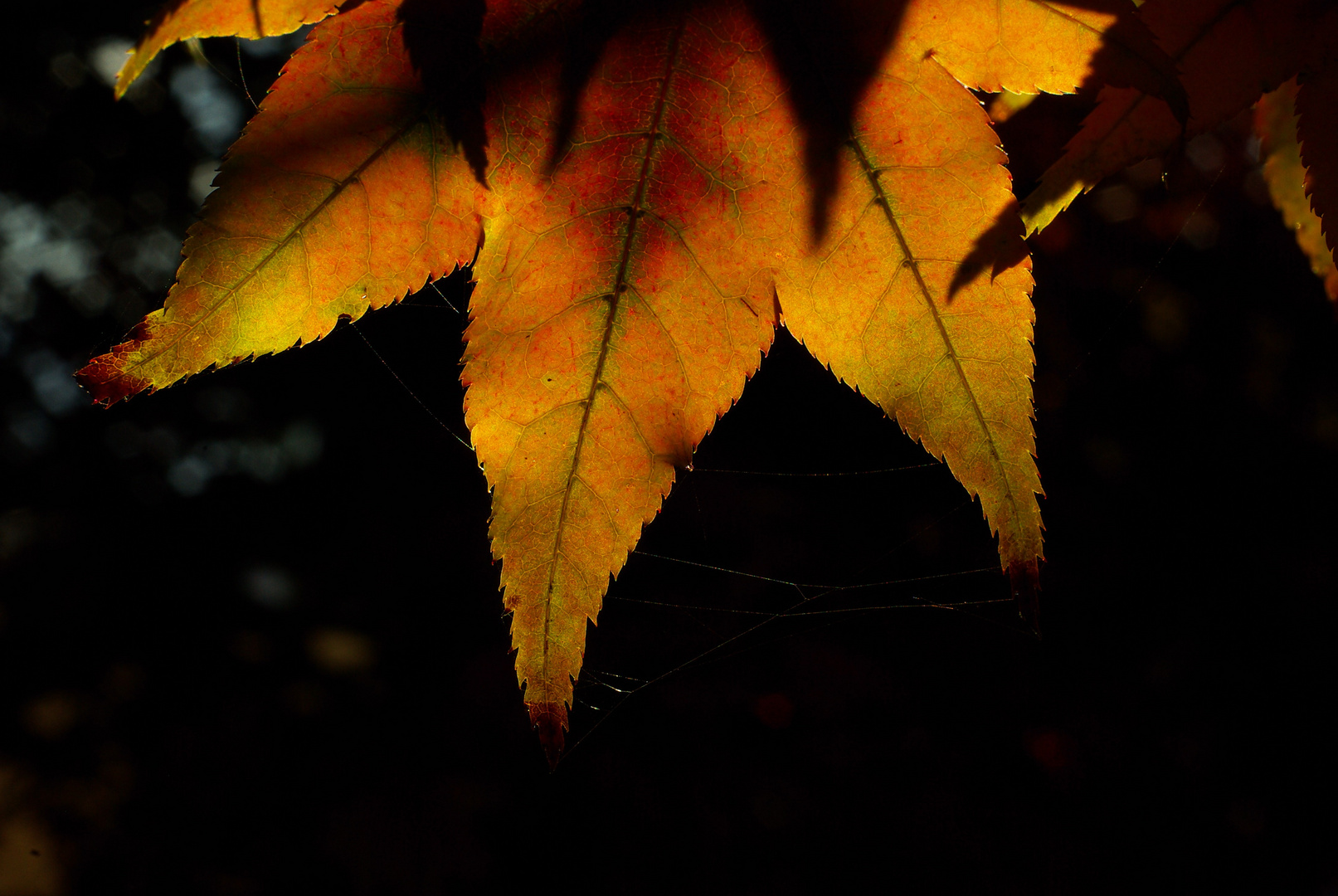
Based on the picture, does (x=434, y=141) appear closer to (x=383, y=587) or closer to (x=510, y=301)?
(x=510, y=301)

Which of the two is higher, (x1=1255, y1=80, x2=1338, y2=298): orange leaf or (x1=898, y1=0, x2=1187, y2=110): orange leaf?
(x1=898, y1=0, x2=1187, y2=110): orange leaf

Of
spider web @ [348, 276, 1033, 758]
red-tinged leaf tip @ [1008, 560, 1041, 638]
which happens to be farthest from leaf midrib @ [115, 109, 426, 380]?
spider web @ [348, 276, 1033, 758]

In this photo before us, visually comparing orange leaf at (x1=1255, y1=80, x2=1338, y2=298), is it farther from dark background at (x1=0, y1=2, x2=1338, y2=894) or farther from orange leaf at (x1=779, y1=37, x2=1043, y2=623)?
dark background at (x1=0, y1=2, x2=1338, y2=894)

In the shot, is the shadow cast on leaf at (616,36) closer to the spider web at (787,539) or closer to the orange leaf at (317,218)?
the orange leaf at (317,218)

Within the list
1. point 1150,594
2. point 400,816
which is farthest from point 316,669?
point 1150,594

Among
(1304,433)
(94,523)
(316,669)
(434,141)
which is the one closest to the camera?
(434,141)

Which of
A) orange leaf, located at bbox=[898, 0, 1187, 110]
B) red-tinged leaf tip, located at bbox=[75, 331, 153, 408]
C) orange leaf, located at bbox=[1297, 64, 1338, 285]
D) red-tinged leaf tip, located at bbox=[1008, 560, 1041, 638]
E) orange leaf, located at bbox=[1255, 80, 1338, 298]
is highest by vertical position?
red-tinged leaf tip, located at bbox=[75, 331, 153, 408]

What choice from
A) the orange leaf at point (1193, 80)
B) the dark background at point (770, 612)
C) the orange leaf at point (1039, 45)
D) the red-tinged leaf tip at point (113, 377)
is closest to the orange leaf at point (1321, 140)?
the orange leaf at point (1193, 80)
